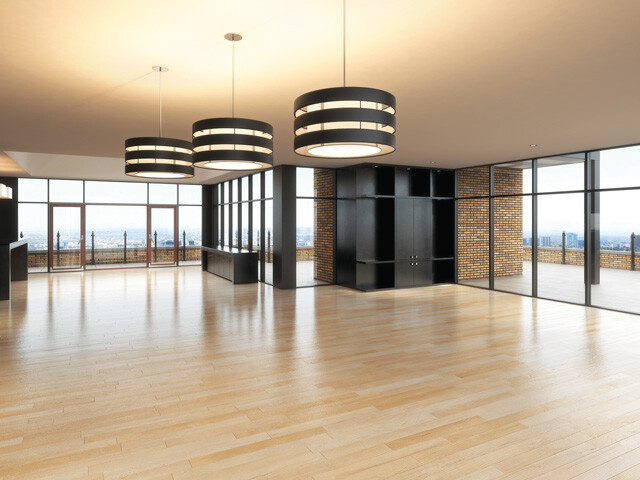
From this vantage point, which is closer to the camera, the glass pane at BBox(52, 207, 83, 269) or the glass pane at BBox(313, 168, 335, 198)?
the glass pane at BBox(313, 168, 335, 198)

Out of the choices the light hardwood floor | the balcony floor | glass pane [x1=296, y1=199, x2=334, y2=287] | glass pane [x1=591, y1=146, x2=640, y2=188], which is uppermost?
glass pane [x1=591, y1=146, x2=640, y2=188]

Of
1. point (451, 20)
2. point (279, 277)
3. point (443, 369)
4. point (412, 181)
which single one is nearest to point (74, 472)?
point (443, 369)

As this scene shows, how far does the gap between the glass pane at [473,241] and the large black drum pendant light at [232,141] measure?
322 inches

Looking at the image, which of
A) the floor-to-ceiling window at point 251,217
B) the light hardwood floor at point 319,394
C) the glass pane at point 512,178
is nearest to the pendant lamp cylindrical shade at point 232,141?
the light hardwood floor at point 319,394

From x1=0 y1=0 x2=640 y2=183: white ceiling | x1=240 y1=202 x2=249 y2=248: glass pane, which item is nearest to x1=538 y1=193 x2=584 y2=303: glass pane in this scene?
x1=0 y1=0 x2=640 y2=183: white ceiling

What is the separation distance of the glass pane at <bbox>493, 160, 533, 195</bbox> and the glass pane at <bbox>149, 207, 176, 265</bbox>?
33.6ft

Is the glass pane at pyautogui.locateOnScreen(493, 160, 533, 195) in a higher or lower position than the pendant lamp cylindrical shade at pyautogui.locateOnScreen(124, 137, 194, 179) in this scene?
higher

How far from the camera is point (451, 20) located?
2803mm

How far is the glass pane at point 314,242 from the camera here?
32.7ft

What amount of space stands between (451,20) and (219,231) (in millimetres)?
11935

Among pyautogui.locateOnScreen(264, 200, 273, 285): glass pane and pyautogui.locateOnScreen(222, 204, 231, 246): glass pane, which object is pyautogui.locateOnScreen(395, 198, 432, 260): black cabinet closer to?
pyautogui.locateOnScreen(264, 200, 273, 285): glass pane

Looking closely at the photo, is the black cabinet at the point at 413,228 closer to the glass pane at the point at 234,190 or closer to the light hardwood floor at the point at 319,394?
the light hardwood floor at the point at 319,394

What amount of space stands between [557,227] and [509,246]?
150 cm

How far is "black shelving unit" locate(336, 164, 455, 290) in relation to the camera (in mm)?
9672
